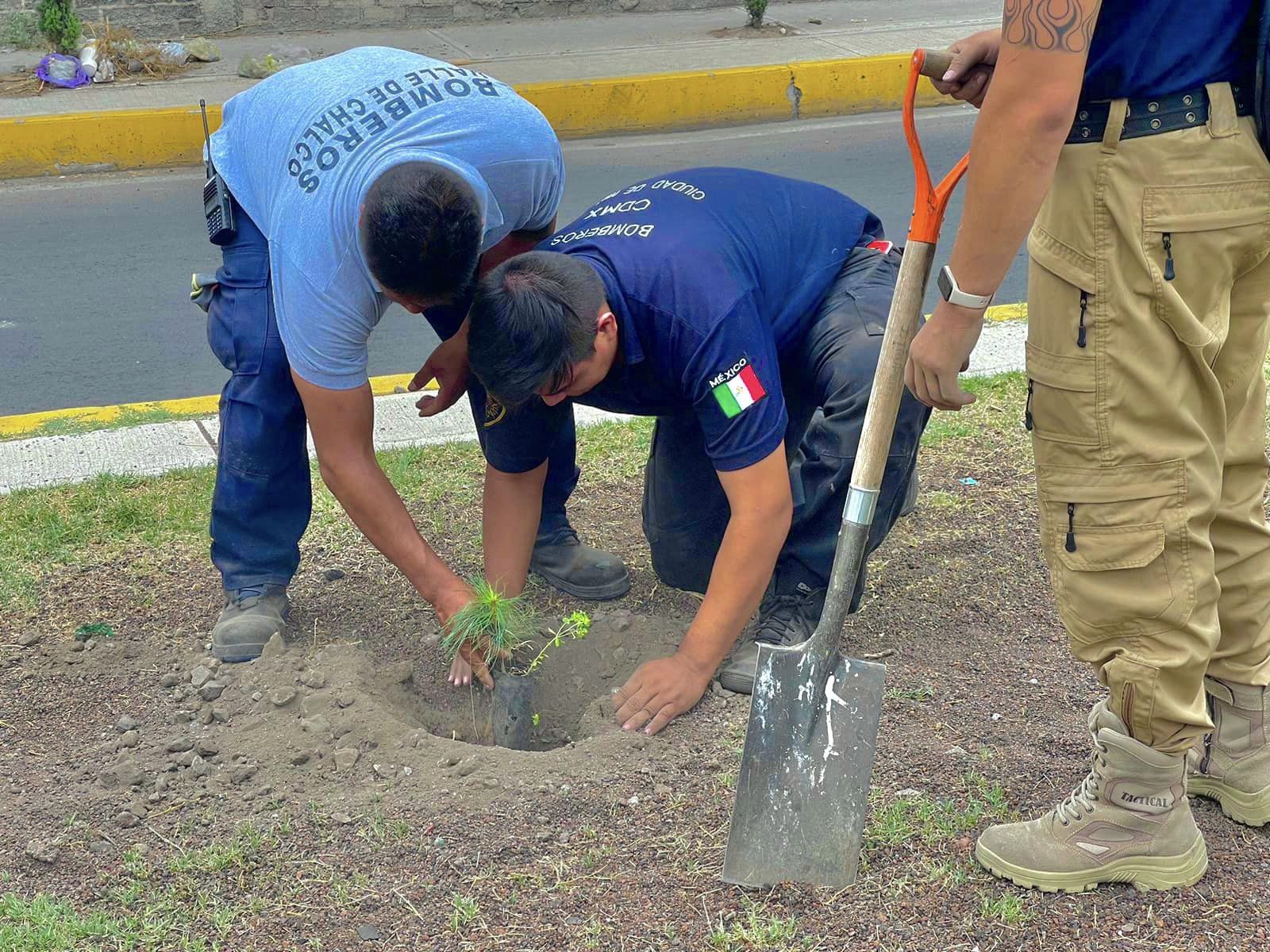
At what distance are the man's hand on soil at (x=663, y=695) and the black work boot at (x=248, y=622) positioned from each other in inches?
38.6

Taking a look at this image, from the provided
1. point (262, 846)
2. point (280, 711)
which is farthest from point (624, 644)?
point (262, 846)

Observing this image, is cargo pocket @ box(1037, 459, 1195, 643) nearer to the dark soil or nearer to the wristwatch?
the wristwatch

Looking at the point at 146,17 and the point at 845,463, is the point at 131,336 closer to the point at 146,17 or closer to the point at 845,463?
the point at 845,463

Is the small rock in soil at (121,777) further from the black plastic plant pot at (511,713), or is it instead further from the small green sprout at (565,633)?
the small green sprout at (565,633)

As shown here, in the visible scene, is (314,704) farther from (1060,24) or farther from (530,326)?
(1060,24)

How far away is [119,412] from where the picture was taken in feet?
15.4

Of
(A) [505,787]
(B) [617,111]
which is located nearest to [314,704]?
(A) [505,787]

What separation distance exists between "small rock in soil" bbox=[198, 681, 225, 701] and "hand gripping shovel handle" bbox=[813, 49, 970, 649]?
148cm

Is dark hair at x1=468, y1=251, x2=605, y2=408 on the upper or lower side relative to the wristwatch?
lower

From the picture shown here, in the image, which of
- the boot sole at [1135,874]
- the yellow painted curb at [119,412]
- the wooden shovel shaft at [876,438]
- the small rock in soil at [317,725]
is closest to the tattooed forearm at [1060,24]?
the wooden shovel shaft at [876,438]

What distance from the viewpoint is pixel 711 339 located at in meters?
2.63

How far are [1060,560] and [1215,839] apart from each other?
749 mm

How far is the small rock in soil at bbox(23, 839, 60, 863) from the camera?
2.49 meters

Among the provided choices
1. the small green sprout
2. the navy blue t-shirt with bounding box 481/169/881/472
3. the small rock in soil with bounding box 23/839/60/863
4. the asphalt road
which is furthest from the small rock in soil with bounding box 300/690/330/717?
the asphalt road
